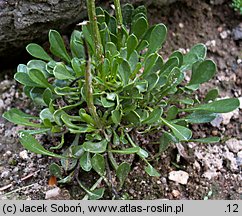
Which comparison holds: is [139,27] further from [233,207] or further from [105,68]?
[233,207]

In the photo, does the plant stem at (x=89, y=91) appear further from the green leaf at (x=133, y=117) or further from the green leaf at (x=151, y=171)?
the green leaf at (x=151, y=171)

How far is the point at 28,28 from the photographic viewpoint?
2.46 meters

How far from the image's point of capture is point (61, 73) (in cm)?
219

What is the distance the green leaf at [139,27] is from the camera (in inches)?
90.3

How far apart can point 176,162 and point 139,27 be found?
0.65 meters

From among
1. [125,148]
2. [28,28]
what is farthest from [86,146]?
[28,28]

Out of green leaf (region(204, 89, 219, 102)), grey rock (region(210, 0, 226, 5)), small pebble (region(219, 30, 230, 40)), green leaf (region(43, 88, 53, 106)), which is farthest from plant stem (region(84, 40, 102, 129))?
grey rock (region(210, 0, 226, 5))

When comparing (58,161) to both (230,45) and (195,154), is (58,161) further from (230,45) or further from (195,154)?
(230,45)

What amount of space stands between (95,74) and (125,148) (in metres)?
0.36

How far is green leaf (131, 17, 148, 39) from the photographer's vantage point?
2293mm

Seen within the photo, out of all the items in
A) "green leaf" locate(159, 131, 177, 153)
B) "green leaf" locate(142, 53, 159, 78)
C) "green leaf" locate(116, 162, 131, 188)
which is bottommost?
"green leaf" locate(159, 131, 177, 153)

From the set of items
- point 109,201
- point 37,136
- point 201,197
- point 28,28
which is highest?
point 28,28

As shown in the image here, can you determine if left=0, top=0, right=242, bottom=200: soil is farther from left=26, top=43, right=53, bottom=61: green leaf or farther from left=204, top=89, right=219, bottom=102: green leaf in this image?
left=26, top=43, right=53, bottom=61: green leaf

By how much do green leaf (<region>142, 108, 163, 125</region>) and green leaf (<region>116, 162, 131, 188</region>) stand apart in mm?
205
